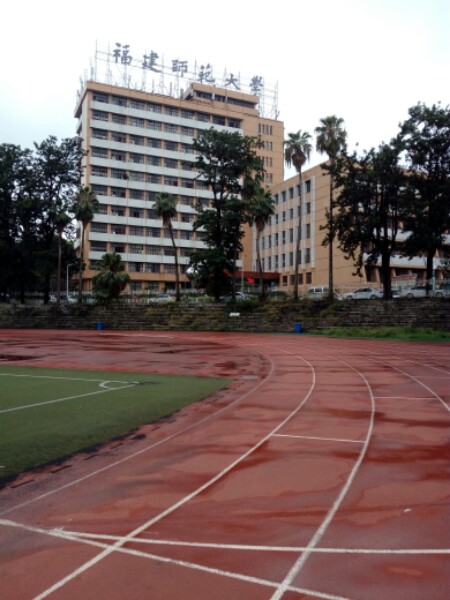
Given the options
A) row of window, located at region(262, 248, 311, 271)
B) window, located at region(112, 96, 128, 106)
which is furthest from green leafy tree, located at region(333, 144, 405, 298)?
window, located at region(112, 96, 128, 106)

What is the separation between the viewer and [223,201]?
51.2m

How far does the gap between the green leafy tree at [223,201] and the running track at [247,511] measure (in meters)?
38.3

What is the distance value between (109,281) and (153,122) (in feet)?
158

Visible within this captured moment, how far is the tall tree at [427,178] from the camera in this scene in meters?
39.7

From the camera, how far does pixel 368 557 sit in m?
4.84

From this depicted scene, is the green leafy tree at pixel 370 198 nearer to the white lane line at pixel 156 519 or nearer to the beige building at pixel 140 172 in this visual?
the white lane line at pixel 156 519

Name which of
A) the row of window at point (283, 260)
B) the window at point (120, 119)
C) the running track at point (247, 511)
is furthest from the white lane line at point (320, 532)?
the window at point (120, 119)

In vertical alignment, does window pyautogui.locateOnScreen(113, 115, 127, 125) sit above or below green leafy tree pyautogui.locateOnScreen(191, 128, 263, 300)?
above

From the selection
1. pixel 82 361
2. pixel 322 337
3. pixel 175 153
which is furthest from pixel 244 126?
pixel 82 361

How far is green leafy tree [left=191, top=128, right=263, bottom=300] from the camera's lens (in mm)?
50281

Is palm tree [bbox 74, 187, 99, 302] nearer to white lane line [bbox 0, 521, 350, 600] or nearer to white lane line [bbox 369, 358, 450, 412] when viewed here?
white lane line [bbox 369, 358, 450, 412]

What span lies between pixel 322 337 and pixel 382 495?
31736 millimetres

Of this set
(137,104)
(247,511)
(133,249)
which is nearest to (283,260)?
(133,249)

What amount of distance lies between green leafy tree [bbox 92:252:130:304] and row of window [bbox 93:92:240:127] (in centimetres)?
4407
